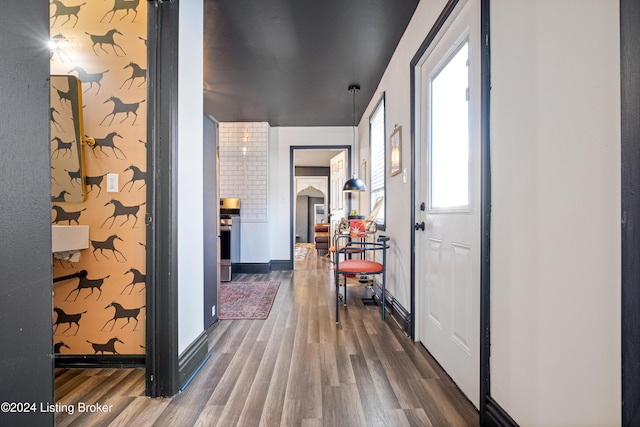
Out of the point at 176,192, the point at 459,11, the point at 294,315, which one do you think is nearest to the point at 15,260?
the point at 176,192

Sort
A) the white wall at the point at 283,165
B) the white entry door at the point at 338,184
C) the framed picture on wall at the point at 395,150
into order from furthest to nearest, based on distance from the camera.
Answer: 1. the white entry door at the point at 338,184
2. the white wall at the point at 283,165
3. the framed picture on wall at the point at 395,150

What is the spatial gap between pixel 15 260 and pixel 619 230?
4.70ft

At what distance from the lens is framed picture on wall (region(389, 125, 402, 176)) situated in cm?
282

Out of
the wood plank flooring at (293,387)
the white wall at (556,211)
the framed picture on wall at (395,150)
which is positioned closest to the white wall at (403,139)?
the framed picture on wall at (395,150)

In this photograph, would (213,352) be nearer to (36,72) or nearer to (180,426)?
(180,426)

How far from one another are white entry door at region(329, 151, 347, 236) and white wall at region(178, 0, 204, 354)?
13.0 ft

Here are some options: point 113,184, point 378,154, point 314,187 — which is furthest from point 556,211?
point 314,187

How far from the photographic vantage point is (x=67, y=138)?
1.89 metres

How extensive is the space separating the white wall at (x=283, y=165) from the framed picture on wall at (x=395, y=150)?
2.68 meters

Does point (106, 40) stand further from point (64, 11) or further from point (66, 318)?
point (66, 318)

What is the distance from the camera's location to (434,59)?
2131 millimetres

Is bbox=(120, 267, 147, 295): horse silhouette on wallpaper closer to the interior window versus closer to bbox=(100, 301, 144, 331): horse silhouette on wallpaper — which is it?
bbox=(100, 301, 144, 331): horse silhouette on wallpaper

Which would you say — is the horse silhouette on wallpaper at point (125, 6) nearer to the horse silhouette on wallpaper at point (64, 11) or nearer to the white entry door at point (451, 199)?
the horse silhouette on wallpaper at point (64, 11)

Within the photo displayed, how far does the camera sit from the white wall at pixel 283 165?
566cm
